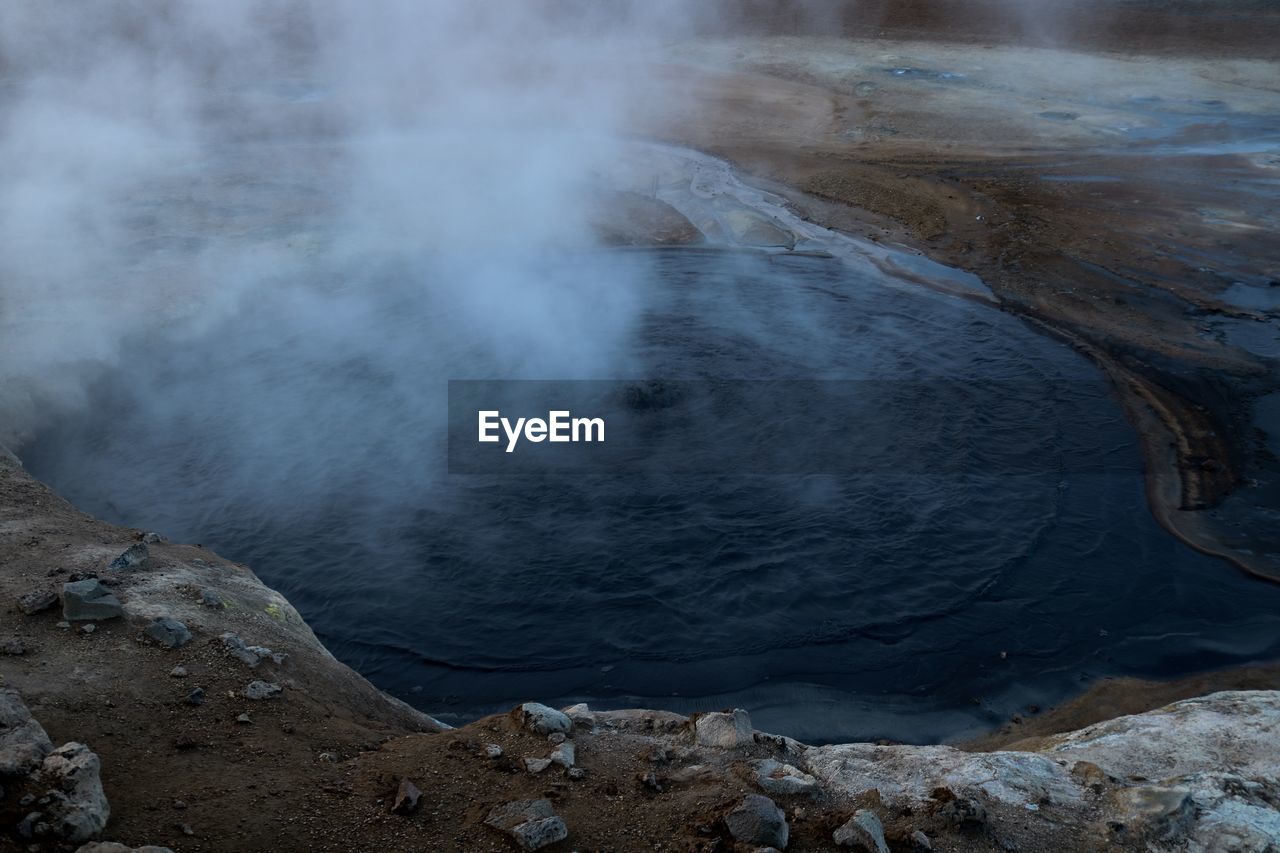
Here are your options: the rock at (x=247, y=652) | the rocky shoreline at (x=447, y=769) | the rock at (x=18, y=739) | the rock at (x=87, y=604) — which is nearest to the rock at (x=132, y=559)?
the rocky shoreline at (x=447, y=769)

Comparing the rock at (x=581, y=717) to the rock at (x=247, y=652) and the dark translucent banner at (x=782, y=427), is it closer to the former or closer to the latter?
the rock at (x=247, y=652)

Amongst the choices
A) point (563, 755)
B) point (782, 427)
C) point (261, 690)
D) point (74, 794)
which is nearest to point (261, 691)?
point (261, 690)

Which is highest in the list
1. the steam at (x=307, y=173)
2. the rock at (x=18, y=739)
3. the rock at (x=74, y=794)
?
the steam at (x=307, y=173)

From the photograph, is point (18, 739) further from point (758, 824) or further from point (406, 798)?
point (758, 824)

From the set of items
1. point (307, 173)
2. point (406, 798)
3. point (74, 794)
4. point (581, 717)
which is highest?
point (307, 173)

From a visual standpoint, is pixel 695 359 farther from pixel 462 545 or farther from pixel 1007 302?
pixel 1007 302

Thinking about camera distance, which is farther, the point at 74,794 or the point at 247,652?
the point at 247,652

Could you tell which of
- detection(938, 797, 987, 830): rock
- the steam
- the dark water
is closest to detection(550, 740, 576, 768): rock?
detection(938, 797, 987, 830): rock
